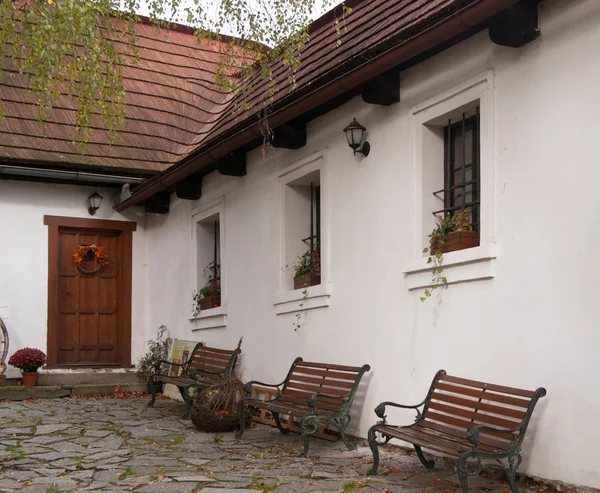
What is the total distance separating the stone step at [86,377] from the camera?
1188 centimetres

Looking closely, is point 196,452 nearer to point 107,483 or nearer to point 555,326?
point 107,483

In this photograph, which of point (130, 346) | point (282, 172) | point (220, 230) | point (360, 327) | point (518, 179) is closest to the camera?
point (518, 179)

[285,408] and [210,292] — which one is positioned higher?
[210,292]

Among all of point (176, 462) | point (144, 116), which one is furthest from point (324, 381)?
point (144, 116)

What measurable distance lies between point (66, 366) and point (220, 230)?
11.9 ft

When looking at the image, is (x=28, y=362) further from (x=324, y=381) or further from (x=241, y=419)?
(x=324, y=381)

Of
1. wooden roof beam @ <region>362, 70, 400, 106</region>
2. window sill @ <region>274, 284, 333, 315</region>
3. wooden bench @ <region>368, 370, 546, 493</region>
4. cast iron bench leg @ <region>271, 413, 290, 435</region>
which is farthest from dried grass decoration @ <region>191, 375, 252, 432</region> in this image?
wooden roof beam @ <region>362, 70, 400, 106</region>

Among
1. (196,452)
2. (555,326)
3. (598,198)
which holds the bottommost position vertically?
(196,452)

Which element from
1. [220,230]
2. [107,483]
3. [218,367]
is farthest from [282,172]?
[107,483]

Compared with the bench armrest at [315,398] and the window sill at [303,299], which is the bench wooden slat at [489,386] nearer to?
the bench armrest at [315,398]

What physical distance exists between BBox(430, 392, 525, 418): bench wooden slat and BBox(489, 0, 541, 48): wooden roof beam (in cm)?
261

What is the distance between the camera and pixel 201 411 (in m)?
8.51

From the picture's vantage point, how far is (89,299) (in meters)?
13.0

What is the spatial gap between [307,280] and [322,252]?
509 millimetres
